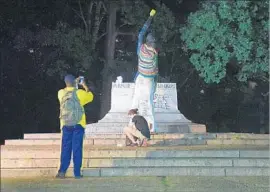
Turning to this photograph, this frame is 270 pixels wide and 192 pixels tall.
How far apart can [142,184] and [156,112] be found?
268 inches

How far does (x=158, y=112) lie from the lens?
574 inches

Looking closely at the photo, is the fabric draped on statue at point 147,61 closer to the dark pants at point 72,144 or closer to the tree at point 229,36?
the tree at point 229,36

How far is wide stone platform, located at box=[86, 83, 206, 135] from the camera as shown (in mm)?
14070

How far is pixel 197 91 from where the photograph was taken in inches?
883

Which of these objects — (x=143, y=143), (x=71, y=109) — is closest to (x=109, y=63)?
(x=143, y=143)

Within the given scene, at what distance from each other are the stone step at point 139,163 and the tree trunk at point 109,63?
35.6ft

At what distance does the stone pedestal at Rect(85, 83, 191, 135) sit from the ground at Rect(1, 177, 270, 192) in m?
5.59

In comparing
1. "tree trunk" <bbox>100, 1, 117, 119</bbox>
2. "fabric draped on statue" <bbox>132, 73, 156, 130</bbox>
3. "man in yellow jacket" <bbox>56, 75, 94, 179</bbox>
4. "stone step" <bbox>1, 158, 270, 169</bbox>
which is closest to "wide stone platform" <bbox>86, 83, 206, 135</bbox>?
"fabric draped on statue" <bbox>132, 73, 156, 130</bbox>

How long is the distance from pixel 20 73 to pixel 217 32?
28.7ft

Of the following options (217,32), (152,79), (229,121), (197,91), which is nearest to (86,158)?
(152,79)

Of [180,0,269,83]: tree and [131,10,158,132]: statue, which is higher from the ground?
[180,0,269,83]: tree

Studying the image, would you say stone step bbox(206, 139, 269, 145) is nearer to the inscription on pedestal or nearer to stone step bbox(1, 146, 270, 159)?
stone step bbox(1, 146, 270, 159)

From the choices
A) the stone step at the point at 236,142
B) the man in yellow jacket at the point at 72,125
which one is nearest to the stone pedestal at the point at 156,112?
the stone step at the point at 236,142

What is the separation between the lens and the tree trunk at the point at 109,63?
20000 mm
